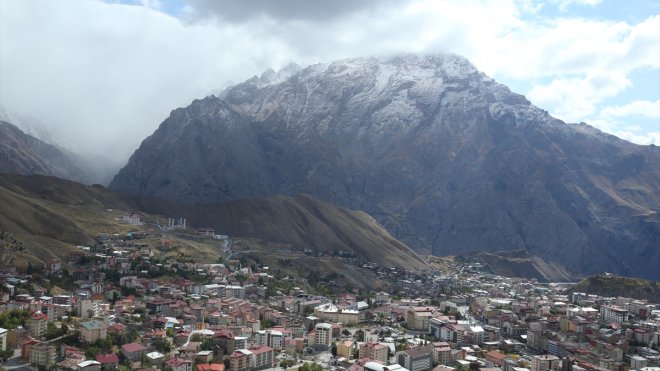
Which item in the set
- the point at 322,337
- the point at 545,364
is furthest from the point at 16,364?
the point at 545,364

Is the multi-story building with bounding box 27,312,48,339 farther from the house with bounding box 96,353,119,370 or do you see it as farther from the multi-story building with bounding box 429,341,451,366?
the multi-story building with bounding box 429,341,451,366

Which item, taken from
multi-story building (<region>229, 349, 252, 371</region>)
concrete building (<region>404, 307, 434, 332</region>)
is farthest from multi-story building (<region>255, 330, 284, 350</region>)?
concrete building (<region>404, 307, 434, 332</region>)

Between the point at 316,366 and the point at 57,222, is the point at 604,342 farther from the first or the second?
the point at 57,222

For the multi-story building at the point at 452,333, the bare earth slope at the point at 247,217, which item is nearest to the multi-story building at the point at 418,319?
the multi-story building at the point at 452,333

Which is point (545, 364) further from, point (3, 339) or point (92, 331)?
point (3, 339)

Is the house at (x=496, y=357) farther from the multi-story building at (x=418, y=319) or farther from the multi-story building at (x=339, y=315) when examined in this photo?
the multi-story building at (x=339, y=315)

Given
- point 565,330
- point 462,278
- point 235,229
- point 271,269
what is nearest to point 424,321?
point 565,330
